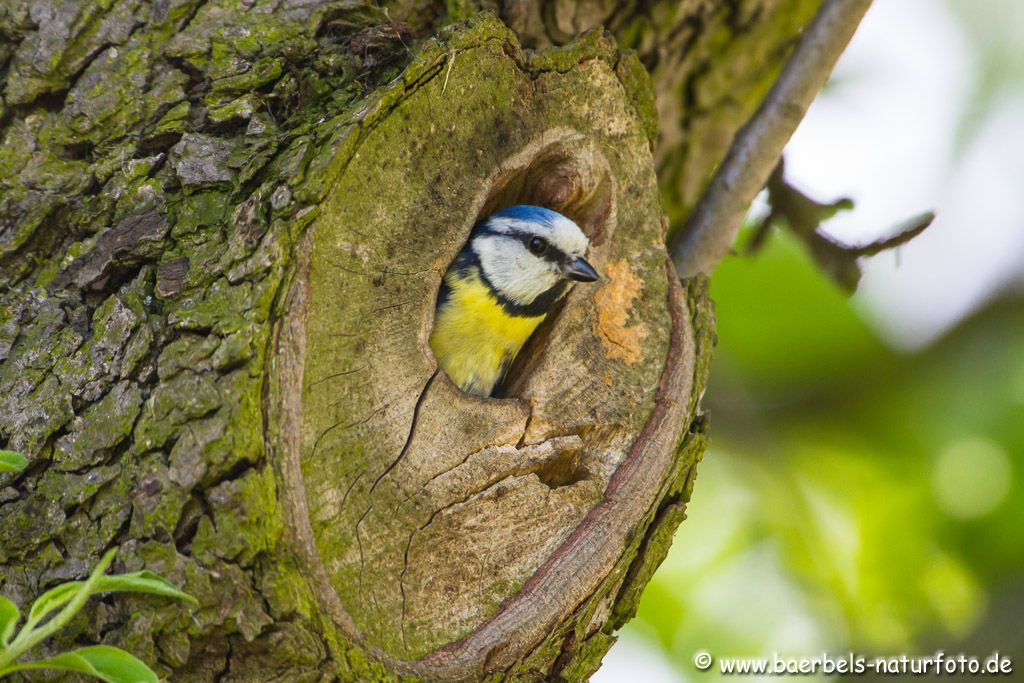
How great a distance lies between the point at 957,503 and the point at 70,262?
2864 millimetres

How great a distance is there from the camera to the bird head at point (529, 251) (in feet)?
7.24

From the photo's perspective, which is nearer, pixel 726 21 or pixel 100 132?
pixel 100 132

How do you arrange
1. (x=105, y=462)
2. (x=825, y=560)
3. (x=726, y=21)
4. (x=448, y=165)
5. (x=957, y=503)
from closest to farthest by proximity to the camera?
(x=105, y=462) < (x=448, y=165) < (x=726, y=21) < (x=957, y=503) < (x=825, y=560)

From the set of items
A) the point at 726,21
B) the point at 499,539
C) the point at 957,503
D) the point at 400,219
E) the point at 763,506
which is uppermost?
the point at 726,21

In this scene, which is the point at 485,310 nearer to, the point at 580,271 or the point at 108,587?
the point at 580,271

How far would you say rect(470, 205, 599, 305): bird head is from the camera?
2.21 meters

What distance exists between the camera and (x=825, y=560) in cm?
345

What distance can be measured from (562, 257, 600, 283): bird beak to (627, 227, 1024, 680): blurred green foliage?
150 centimetres

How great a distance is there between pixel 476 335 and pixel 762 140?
35.5 inches

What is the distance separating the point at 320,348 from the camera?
5.20ft

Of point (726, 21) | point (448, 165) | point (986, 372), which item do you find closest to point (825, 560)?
point (986, 372)

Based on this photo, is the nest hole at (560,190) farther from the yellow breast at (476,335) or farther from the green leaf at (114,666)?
the green leaf at (114,666)

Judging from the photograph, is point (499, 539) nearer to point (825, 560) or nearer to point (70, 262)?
point (70, 262)

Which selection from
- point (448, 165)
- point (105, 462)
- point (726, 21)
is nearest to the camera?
point (105, 462)
